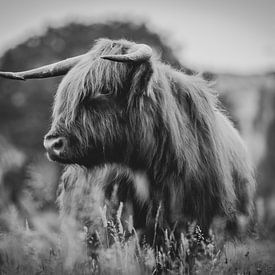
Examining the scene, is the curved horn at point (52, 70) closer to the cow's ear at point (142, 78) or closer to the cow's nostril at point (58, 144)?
the cow's ear at point (142, 78)

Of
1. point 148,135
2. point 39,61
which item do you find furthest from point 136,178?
point 39,61

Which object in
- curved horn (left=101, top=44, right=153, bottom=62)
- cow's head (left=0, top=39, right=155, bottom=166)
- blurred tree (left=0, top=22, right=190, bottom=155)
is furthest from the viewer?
blurred tree (left=0, top=22, right=190, bottom=155)

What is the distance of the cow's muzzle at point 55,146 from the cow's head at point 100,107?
21 millimetres

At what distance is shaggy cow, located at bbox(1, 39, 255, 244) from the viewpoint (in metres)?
4.76

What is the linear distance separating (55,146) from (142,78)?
0.84 meters

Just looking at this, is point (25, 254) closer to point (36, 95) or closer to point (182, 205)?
point (182, 205)

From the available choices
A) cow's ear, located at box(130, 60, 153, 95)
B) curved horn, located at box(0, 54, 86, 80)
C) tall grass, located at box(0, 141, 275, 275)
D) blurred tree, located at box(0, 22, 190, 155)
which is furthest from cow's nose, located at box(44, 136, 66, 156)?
blurred tree, located at box(0, 22, 190, 155)

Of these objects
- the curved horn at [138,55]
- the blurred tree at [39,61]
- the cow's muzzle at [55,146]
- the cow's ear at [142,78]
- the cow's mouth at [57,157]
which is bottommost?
the blurred tree at [39,61]

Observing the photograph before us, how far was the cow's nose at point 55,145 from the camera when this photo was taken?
4.51m

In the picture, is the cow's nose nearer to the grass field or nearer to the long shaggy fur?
the long shaggy fur

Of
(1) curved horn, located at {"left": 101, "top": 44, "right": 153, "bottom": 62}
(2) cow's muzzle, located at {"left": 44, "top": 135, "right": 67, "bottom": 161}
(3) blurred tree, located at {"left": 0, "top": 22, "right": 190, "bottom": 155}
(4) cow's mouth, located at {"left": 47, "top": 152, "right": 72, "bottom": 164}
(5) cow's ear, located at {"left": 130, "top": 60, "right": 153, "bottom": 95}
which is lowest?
(3) blurred tree, located at {"left": 0, "top": 22, "right": 190, "bottom": 155}

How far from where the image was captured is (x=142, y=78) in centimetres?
479

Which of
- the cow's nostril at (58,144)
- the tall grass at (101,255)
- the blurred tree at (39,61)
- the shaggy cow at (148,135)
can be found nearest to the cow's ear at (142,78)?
the shaggy cow at (148,135)

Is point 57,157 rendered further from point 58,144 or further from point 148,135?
point 148,135
